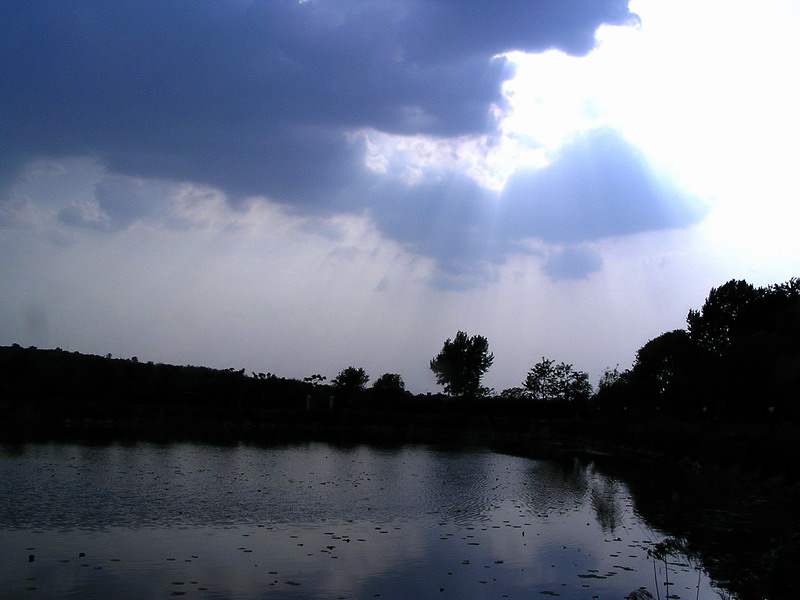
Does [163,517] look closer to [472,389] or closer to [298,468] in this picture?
[298,468]

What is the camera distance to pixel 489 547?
63.1ft

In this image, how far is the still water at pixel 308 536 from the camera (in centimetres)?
1457

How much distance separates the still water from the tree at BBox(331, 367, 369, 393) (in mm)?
92938

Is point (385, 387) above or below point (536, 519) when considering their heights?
above

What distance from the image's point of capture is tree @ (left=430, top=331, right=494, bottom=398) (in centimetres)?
Result: 13262

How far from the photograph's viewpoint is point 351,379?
129m

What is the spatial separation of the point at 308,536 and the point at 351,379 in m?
110

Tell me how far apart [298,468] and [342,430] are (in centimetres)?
5586

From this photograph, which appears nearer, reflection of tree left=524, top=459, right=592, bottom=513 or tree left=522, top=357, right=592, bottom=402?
reflection of tree left=524, top=459, right=592, bottom=513

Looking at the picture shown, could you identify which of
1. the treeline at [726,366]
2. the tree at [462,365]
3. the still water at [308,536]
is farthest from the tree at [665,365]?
the still water at [308,536]

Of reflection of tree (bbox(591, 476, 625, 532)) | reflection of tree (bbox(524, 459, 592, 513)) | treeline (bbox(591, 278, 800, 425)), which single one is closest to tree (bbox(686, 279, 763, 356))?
treeline (bbox(591, 278, 800, 425))

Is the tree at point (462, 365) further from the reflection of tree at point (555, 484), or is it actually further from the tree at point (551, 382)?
the reflection of tree at point (555, 484)

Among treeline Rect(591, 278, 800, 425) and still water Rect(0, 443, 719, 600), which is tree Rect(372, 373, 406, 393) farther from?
still water Rect(0, 443, 719, 600)

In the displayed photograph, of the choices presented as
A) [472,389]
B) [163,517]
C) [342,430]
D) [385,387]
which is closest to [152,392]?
[342,430]
